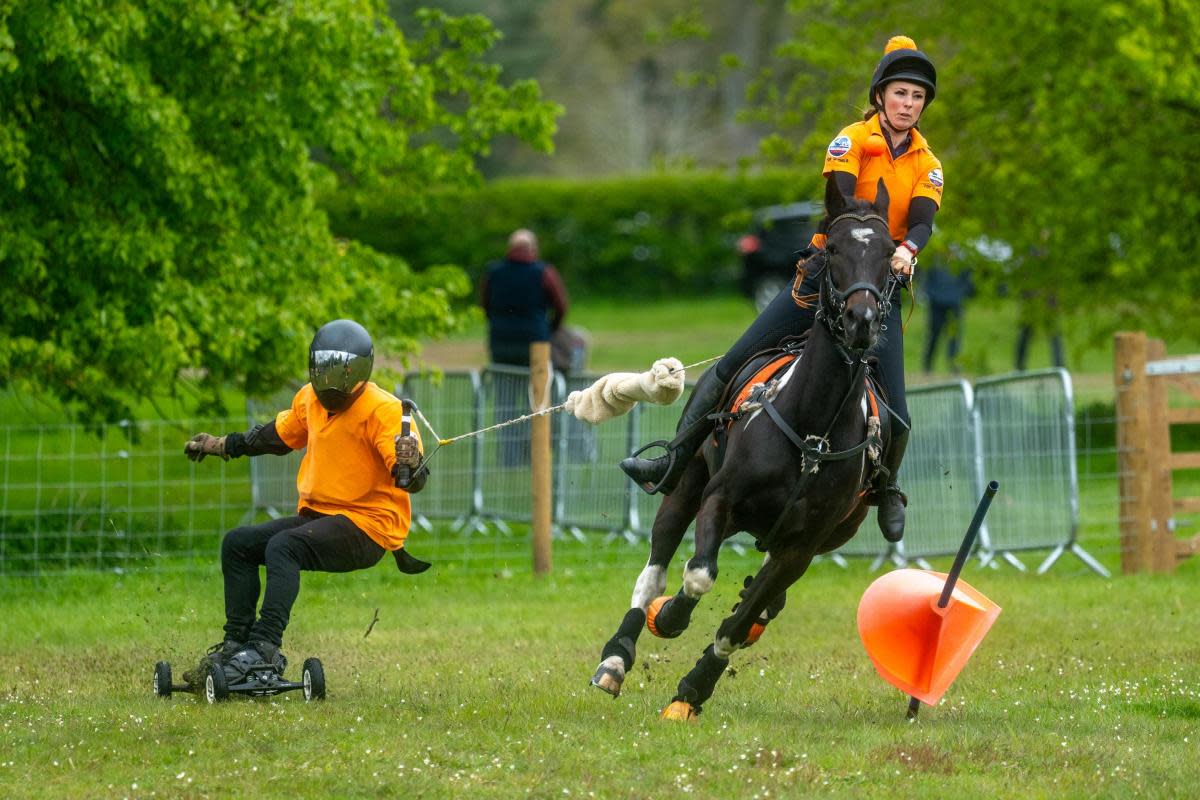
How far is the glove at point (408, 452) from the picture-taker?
8570 mm

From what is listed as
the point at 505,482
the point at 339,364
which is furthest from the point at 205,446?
the point at 505,482

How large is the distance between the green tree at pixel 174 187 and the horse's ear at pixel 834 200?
657 centimetres

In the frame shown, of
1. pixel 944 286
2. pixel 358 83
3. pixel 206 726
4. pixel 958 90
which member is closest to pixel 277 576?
pixel 206 726

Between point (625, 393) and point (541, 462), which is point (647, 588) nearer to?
point (625, 393)

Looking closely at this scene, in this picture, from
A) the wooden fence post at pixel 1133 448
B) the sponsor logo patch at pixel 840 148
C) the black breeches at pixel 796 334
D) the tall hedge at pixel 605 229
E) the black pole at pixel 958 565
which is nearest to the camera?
the sponsor logo patch at pixel 840 148

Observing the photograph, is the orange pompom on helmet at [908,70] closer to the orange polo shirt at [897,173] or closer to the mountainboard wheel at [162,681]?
the orange polo shirt at [897,173]

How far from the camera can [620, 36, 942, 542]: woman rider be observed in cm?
848

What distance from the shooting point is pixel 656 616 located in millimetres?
8750

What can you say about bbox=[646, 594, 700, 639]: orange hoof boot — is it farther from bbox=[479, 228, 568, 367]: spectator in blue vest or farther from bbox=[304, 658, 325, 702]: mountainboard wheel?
bbox=[479, 228, 568, 367]: spectator in blue vest

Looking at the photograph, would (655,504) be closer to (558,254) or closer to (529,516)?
(529,516)

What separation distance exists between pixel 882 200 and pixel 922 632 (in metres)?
2.20

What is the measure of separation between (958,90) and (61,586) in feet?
42.1

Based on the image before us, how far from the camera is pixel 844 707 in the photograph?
9.03m

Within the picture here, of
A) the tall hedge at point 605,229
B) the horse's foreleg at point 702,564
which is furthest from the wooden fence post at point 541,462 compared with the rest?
the tall hedge at point 605,229
